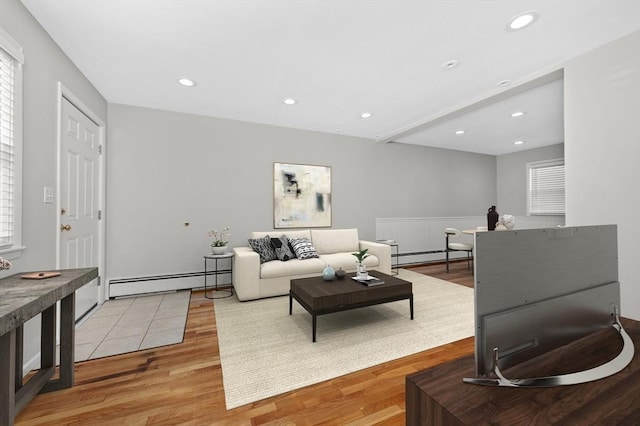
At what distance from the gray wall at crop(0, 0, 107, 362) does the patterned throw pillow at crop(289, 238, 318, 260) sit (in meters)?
2.55

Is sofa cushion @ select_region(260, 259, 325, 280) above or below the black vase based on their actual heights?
below

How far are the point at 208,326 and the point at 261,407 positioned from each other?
4.52 ft

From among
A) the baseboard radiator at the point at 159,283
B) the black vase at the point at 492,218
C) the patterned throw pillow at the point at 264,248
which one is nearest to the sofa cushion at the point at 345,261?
the patterned throw pillow at the point at 264,248

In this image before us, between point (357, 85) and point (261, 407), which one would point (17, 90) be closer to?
point (261, 407)

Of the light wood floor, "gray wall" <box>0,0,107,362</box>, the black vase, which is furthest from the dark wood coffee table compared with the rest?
"gray wall" <box>0,0,107,362</box>

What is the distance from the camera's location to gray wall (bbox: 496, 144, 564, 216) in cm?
594

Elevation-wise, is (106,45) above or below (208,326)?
above

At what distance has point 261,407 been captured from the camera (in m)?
1.60

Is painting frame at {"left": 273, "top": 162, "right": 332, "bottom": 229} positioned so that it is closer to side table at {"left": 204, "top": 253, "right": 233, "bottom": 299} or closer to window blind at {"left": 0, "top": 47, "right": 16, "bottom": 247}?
side table at {"left": 204, "top": 253, "right": 233, "bottom": 299}

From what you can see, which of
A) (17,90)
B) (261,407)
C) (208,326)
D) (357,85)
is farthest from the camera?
(357,85)

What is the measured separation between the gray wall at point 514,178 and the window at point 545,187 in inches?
4.1

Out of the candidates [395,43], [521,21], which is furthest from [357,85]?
[521,21]

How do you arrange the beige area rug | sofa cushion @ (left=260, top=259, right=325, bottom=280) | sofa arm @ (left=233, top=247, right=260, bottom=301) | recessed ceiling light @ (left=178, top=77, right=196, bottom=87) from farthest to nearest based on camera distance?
sofa cushion @ (left=260, top=259, right=325, bottom=280) < sofa arm @ (left=233, top=247, right=260, bottom=301) < recessed ceiling light @ (left=178, top=77, right=196, bottom=87) < the beige area rug

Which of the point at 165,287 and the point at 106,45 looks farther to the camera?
the point at 165,287
